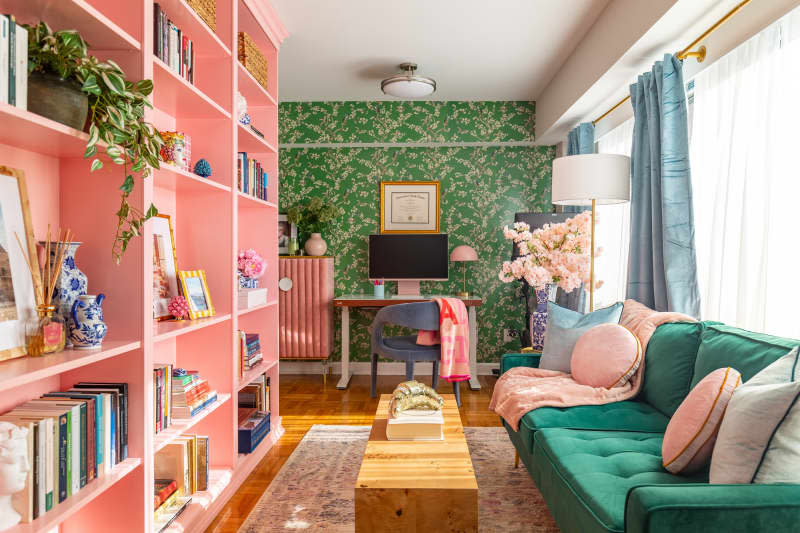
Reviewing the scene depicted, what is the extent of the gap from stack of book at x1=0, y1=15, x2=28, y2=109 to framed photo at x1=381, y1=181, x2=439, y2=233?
157 inches

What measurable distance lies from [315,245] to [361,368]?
1344 millimetres

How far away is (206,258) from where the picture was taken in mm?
2627

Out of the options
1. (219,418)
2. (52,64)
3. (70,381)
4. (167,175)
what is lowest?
(219,418)

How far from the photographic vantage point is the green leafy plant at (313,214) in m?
5.00

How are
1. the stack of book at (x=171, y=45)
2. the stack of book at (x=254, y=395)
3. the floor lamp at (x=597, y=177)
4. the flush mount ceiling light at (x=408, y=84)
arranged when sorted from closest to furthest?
the stack of book at (x=171, y=45) < the floor lamp at (x=597, y=177) < the stack of book at (x=254, y=395) < the flush mount ceiling light at (x=408, y=84)

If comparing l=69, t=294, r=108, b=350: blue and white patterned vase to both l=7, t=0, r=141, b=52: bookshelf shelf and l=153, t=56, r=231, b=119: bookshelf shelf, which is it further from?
l=153, t=56, r=231, b=119: bookshelf shelf

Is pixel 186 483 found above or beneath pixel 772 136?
beneath

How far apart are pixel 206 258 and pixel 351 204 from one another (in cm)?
273

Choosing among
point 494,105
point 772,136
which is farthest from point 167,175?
point 494,105

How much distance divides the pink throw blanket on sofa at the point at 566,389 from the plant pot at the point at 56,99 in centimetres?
203

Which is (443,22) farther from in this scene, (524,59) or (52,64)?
(52,64)

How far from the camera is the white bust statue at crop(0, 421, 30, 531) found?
1180mm

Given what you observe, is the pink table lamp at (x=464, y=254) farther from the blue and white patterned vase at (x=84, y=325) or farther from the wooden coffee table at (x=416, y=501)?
the blue and white patterned vase at (x=84, y=325)

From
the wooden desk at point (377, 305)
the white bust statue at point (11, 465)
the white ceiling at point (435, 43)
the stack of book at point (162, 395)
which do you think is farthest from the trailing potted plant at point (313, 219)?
the white bust statue at point (11, 465)
